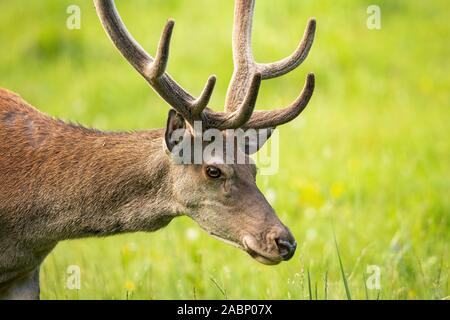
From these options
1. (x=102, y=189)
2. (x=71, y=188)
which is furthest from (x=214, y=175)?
(x=71, y=188)

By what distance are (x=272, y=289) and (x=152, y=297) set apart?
729mm

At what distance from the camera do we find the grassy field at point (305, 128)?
561 centimetres

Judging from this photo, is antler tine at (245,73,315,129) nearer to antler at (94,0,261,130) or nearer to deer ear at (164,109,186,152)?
antler at (94,0,261,130)

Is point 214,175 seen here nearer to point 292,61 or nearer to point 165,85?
point 165,85

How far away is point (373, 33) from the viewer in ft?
36.3

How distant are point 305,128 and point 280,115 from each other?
16.1 ft

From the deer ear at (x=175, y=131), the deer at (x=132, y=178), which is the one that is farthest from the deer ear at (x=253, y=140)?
the deer ear at (x=175, y=131)

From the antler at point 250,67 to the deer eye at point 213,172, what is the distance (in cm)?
32

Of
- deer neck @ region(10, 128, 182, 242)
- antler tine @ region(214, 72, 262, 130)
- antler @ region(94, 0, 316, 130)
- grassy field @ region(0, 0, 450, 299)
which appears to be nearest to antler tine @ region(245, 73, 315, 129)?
antler @ region(94, 0, 316, 130)

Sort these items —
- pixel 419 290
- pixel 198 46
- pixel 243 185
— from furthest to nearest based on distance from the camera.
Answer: pixel 198 46 < pixel 419 290 < pixel 243 185

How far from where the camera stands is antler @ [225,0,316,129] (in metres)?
4.24

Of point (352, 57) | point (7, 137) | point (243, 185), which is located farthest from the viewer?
point (352, 57)

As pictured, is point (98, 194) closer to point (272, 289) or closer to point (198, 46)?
point (272, 289)
